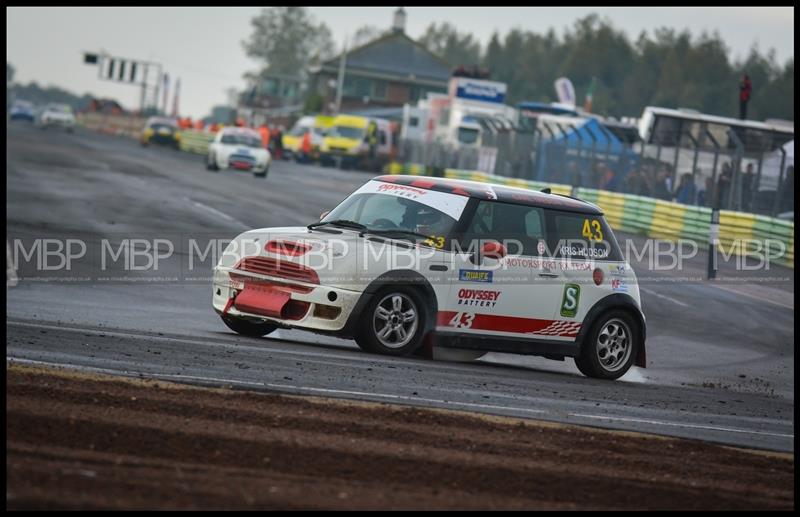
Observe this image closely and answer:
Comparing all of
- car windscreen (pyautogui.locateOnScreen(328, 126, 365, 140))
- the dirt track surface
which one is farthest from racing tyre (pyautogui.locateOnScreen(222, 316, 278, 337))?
Answer: car windscreen (pyautogui.locateOnScreen(328, 126, 365, 140))

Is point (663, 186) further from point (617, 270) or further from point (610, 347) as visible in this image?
point (610, 347)

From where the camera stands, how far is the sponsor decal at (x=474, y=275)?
11844mm

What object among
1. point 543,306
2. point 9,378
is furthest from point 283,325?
point 9,378

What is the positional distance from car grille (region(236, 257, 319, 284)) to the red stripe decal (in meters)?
1.15

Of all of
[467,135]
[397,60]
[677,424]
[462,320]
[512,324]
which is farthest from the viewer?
[397,60]

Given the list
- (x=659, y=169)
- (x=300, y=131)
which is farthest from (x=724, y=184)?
(x=300, y=131)

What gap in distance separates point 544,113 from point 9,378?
47.4 metres

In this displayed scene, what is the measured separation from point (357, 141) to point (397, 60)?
204 feet

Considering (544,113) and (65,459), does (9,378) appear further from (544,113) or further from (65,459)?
(544,113)

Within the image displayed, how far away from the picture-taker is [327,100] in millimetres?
128500

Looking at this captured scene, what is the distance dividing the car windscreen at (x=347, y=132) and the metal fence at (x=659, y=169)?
20.2 m

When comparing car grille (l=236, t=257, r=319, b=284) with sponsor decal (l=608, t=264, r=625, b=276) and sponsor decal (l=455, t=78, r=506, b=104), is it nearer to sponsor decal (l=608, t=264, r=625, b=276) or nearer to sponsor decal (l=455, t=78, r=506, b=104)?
sponsor decal (l=608, t=264, r=625, b=276)

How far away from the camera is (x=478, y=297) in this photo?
470 inches

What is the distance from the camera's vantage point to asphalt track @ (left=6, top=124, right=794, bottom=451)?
9.45 meters
